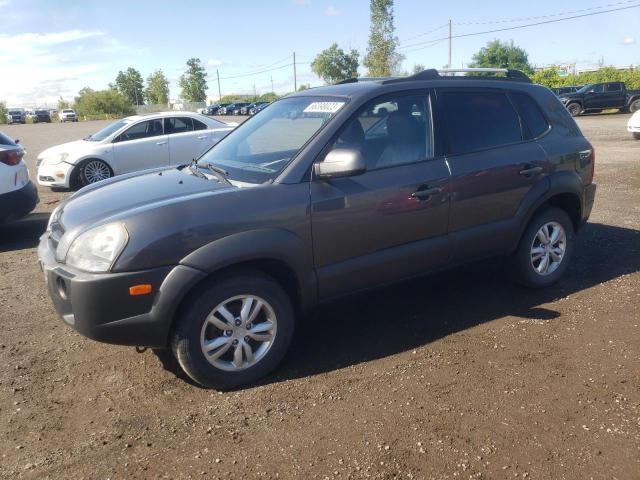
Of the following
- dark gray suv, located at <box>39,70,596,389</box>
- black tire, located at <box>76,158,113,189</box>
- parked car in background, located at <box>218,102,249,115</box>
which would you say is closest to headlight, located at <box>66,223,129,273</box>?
dark gray suv, located at <box>39,70,596,389</box>

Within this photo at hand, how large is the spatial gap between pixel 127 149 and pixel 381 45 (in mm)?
51982

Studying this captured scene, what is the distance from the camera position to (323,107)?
401 centimetres

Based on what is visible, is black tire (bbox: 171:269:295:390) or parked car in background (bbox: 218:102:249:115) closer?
black tire (bbox: 171:269:295:390)

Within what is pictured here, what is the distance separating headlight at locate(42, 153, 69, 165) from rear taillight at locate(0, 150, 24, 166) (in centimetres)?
426

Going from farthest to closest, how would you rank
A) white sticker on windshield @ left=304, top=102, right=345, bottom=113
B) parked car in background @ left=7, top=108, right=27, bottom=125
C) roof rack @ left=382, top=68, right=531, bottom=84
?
parked car in background @ left=7, top=108, right=27, bottom=125
roof rack @ left=382, top=68, right=531, bottom=84
white sticker on windshield @ left=304, top=102, right=345, bottom=113

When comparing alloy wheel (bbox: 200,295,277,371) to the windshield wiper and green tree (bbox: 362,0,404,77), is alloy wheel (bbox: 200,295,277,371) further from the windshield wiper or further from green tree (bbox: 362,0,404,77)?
green tree (bbox: 362,0,404,77)

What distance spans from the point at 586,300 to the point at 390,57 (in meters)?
57.2

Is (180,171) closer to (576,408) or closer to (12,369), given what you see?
(12,369)

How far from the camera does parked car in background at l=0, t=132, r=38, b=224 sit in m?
6.79

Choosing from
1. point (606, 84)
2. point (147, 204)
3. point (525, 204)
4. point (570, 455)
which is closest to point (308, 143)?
point (147, 204)

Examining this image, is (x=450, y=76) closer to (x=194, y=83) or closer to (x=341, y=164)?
(x=341, y=164)

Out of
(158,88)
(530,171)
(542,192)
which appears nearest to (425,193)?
(530,171)

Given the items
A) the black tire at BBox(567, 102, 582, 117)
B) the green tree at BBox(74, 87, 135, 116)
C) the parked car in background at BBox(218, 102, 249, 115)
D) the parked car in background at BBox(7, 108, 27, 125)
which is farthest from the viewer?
the green tree at BBox(74, 87, 135, 116)

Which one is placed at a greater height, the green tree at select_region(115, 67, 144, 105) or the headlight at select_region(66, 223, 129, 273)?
the green tree at select_region(115, 67, 144, 105)
